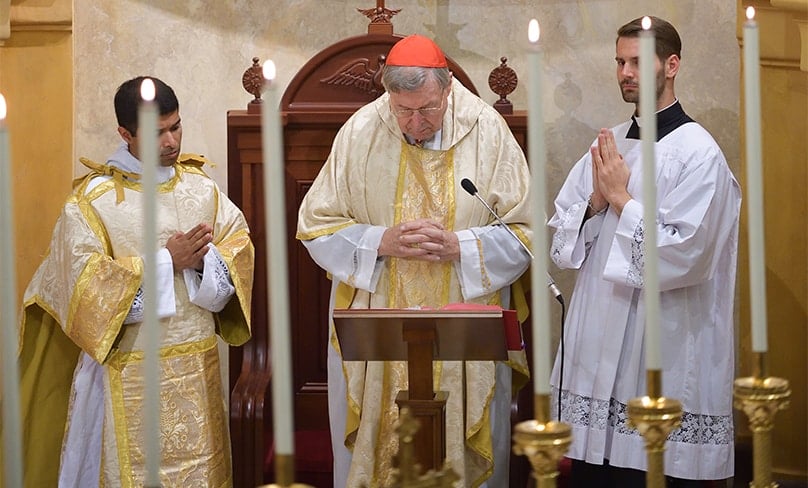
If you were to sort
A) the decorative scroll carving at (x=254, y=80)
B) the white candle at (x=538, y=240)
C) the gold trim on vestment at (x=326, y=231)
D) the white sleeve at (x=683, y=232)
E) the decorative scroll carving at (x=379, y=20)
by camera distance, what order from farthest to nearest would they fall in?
the decorative scroll carving at (x=379, y=20) → the decorative scroll carving at (x=254, y=80) → the gold trim on vestment at (x=326, y=231) → the white sleeve at (x=683, y=232) → the white candle at (x=538, y=240)

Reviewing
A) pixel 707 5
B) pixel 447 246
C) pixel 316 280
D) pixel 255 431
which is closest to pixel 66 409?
pixel 255 431

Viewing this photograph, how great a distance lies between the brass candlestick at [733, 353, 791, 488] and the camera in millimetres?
1900

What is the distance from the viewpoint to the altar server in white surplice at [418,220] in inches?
190

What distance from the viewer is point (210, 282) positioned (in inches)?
185

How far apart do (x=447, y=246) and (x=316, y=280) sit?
1.08m

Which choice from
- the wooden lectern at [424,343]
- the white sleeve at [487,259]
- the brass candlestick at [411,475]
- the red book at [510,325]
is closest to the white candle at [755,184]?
the brass candlestick at [411,475]

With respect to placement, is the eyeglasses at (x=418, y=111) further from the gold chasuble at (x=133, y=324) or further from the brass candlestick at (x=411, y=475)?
the brass candlestick at (x=411, y=475)

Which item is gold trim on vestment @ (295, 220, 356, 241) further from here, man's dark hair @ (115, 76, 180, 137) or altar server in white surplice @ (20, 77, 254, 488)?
man's dark hair @ (115, 76, 180, 137)

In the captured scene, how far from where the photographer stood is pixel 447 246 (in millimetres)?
4730

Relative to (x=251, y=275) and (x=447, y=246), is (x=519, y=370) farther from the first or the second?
(x=251, y=275)

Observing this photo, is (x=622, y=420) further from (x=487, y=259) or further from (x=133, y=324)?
(x=133, y=324)

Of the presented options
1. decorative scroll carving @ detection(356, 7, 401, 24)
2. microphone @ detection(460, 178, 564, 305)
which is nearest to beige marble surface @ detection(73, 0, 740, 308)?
decorative scroll carving @ detection(356, 7, 401, 24)

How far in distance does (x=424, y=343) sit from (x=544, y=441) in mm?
2105

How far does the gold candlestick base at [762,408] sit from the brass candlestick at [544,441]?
0.33 meters
